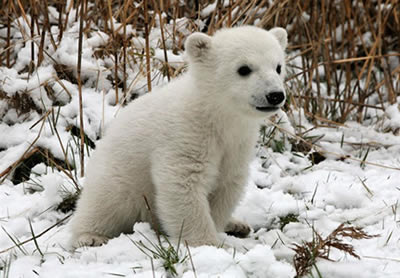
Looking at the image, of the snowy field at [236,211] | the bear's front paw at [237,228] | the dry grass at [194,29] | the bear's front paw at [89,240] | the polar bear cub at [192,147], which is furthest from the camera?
the dry grass at [194,29]

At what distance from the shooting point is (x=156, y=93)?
13.4 feet

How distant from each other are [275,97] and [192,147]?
1.97 ft

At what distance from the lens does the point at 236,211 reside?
445 cm

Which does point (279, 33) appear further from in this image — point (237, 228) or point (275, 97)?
point (237, 228)

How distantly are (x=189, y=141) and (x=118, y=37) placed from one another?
8.53ft

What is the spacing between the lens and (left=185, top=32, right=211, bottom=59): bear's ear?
387 cm

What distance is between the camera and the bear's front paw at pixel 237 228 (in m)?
4.12

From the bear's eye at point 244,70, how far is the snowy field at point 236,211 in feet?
3.53

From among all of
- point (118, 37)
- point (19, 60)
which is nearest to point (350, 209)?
point (118, 37)

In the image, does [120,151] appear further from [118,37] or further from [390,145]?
[390,145]

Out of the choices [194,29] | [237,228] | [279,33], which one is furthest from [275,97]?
[194,29]

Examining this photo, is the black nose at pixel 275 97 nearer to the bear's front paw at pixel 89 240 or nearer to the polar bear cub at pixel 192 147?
the polar bear cub at pixel 192 147

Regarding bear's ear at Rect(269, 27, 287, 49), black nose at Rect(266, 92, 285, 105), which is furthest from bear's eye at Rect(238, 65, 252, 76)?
bear's ear at Rect(269, 27, 287, 49)

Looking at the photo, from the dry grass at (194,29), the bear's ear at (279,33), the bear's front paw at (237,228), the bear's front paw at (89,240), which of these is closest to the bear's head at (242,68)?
the bear's ear at (279,33)
